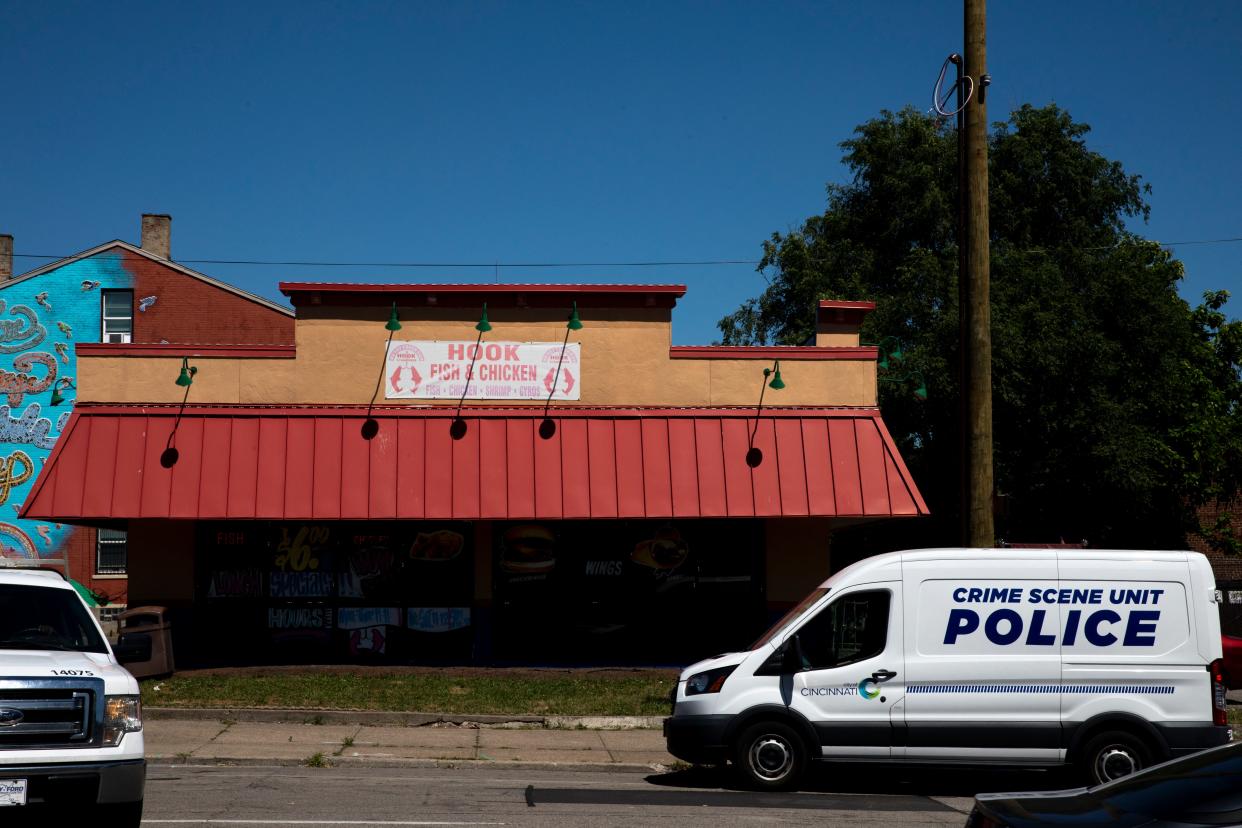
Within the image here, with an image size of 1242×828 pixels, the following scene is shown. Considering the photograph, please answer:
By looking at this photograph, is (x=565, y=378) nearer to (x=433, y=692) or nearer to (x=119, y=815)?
(x=433, y=692)

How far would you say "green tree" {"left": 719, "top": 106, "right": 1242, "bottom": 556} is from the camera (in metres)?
30.9

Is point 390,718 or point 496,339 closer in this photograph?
point 390,718

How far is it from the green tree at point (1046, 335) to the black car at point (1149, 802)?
24975 millimetres

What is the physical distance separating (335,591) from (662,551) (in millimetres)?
5008

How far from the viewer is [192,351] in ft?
61.9

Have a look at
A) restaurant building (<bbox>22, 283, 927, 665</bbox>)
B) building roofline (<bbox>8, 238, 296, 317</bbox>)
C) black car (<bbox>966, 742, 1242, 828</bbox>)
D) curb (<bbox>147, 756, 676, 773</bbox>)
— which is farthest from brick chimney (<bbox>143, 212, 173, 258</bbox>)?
black car (<bbox>966, 742, 1242, 828</bbox>)

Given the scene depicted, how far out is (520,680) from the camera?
18.5m

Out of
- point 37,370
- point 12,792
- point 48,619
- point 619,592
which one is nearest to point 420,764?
point 48,619

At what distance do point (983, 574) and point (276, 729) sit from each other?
27.7 ft

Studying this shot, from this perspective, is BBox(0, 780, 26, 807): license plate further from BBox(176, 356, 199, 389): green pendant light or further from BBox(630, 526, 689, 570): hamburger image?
BBox(630, 526, 689, 570): hamburger image

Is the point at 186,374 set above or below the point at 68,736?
above

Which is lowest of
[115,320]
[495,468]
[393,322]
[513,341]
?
[495,468]

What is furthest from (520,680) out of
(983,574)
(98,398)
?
(983,574)

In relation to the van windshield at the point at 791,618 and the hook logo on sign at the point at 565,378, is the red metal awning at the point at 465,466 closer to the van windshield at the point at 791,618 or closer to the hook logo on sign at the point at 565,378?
the hook logo on sign at the point at 565,378
